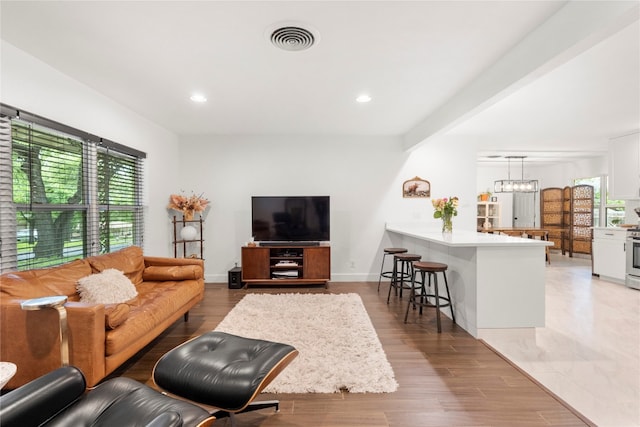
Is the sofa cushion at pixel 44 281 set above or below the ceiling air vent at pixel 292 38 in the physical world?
below

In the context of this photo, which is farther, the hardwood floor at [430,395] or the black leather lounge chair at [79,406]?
the hardwood floor at [430,395]

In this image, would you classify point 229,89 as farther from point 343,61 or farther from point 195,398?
point 195,398

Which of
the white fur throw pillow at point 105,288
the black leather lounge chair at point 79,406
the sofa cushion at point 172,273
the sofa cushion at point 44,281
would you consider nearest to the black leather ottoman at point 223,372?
the black leather lounge chair at point 79,406

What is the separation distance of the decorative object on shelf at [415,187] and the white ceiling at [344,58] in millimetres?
1197

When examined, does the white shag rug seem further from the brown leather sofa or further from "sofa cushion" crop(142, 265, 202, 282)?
the brown leather sofa

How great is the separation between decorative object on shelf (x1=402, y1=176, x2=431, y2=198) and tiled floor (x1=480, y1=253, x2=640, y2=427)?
2.39 meters

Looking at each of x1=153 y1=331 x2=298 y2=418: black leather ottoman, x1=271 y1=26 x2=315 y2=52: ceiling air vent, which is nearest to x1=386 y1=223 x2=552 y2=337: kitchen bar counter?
x1=153 y1=331 x2=298 y2=418: black leather ottoman

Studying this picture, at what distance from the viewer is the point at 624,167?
5535mm

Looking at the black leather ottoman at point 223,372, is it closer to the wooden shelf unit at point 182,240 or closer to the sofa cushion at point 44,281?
the sofa cushion at point 44,281

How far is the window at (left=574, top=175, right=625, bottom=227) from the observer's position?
6957 millimetres

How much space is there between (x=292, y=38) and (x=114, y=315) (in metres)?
2.32

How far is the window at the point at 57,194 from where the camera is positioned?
2420 mm

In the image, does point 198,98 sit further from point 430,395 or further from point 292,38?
point 430,395

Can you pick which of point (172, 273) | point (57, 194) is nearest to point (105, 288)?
point (172, 273)
